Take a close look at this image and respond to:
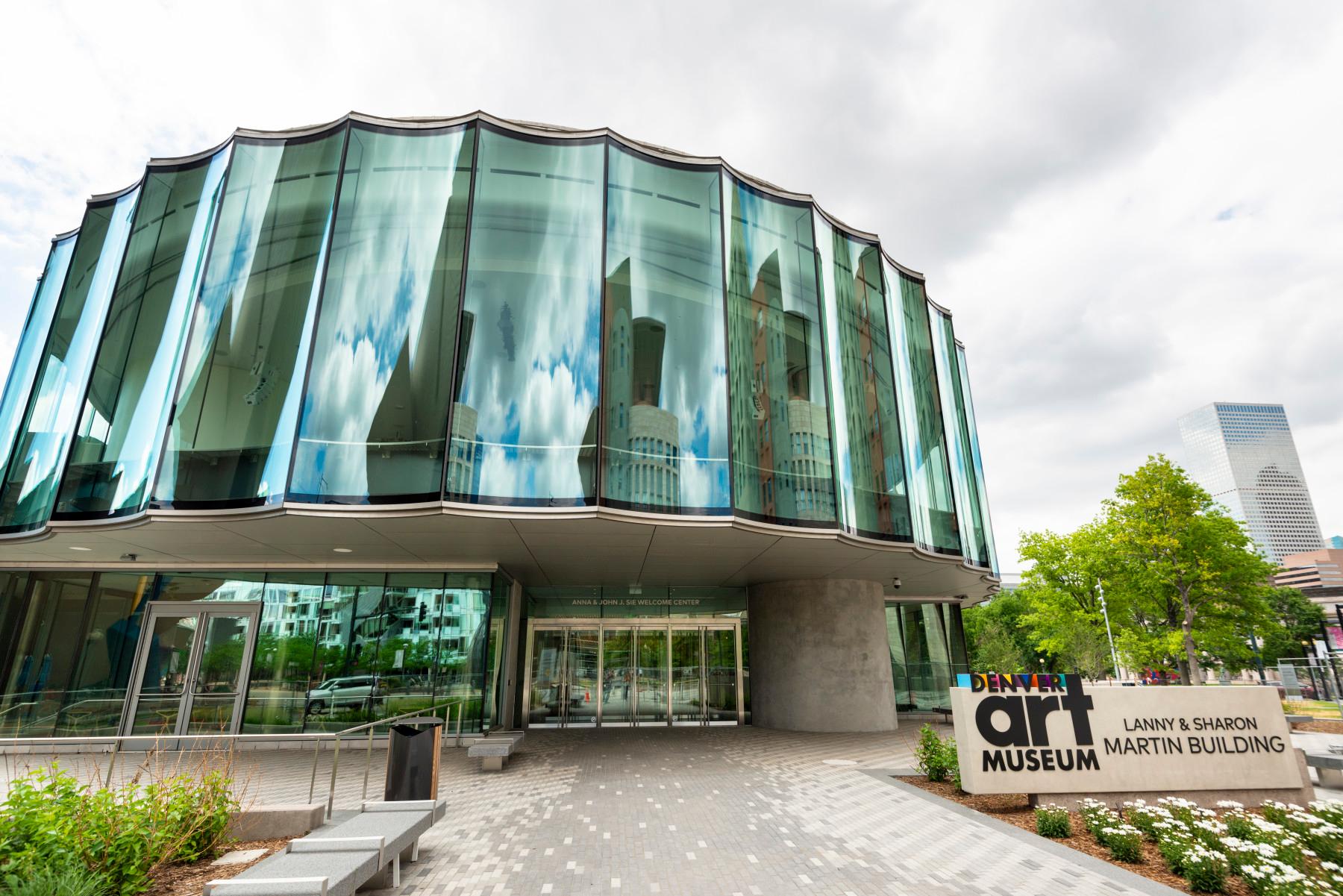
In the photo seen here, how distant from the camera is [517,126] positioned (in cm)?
1285

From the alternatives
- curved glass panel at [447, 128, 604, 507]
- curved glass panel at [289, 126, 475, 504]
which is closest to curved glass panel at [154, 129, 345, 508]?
curved glass panel at [289, 126, 475, 504]

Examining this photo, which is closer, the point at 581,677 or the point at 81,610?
the point at 81,610

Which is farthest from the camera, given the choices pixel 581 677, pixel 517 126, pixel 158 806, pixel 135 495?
pixel 581 677

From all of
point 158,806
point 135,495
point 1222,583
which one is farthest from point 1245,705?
point 1222,583

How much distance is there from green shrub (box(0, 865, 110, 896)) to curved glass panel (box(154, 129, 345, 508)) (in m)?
6.80

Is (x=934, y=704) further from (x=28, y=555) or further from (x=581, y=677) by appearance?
(x=28, y=555)

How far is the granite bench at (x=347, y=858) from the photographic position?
442 centimetres

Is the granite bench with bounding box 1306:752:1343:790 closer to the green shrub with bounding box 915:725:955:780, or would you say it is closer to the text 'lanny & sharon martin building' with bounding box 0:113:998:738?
the green shrub with bounding box 915:725:955:780

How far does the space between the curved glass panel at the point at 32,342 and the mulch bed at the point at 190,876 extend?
14098 millimetres

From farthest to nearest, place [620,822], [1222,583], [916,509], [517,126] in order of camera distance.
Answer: [1222,583]
[916,509]
[517,126]
[620,822]

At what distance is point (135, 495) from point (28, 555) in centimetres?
737

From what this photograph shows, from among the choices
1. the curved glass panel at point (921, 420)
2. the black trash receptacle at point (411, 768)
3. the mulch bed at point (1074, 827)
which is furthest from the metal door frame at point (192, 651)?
the curved glass panel at point (921, 420)

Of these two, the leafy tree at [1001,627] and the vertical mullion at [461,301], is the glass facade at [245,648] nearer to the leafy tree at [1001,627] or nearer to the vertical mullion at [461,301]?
the vertical mullion at [461,301]

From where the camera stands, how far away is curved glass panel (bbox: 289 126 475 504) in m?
10.9
